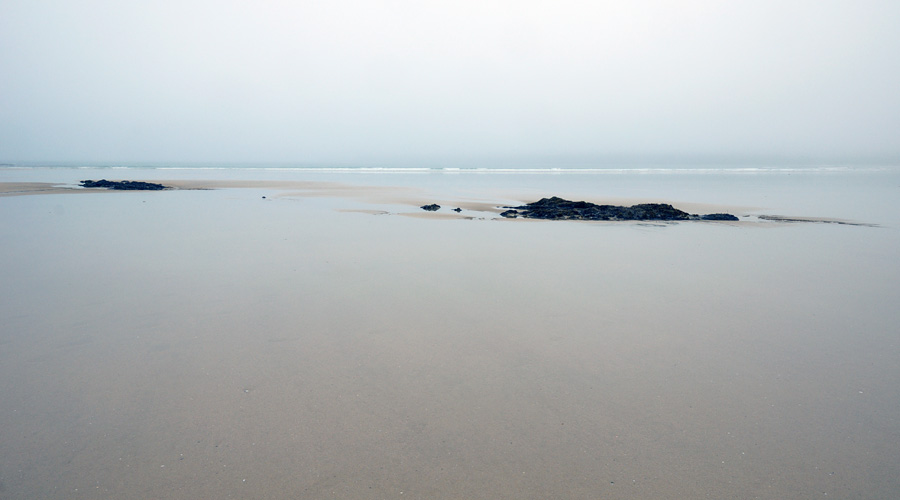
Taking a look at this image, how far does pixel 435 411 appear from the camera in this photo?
347 centimetres

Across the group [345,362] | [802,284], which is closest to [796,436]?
[345,362]

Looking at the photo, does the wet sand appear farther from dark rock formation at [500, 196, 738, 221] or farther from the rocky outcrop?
dark rock formation at [500, 196, 738, 221]

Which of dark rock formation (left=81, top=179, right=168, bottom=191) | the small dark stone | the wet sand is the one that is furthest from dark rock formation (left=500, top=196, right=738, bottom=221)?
dark rock formation (left=81, top=179, right=168, bottom=191)

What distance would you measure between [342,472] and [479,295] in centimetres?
388

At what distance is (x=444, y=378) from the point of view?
13.1 feet

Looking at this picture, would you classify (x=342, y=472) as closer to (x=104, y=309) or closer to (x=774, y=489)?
(x=774, y=489)

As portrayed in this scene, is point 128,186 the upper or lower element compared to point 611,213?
upper

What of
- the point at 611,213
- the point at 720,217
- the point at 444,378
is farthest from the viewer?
the point at 611,213

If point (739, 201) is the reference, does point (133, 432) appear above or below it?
below

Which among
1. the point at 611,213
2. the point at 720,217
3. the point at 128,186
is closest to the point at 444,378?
the point at 611,213

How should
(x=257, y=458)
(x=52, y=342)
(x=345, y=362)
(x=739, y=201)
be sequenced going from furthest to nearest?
(x=739, y=201) → (x=52, y=342) → (x=345, y=362) → (x=257, y=458)

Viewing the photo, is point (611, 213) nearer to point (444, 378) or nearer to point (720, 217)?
point (720, 217)

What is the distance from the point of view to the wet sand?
281 centimetres

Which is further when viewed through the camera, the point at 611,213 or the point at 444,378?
the point at 611,213
